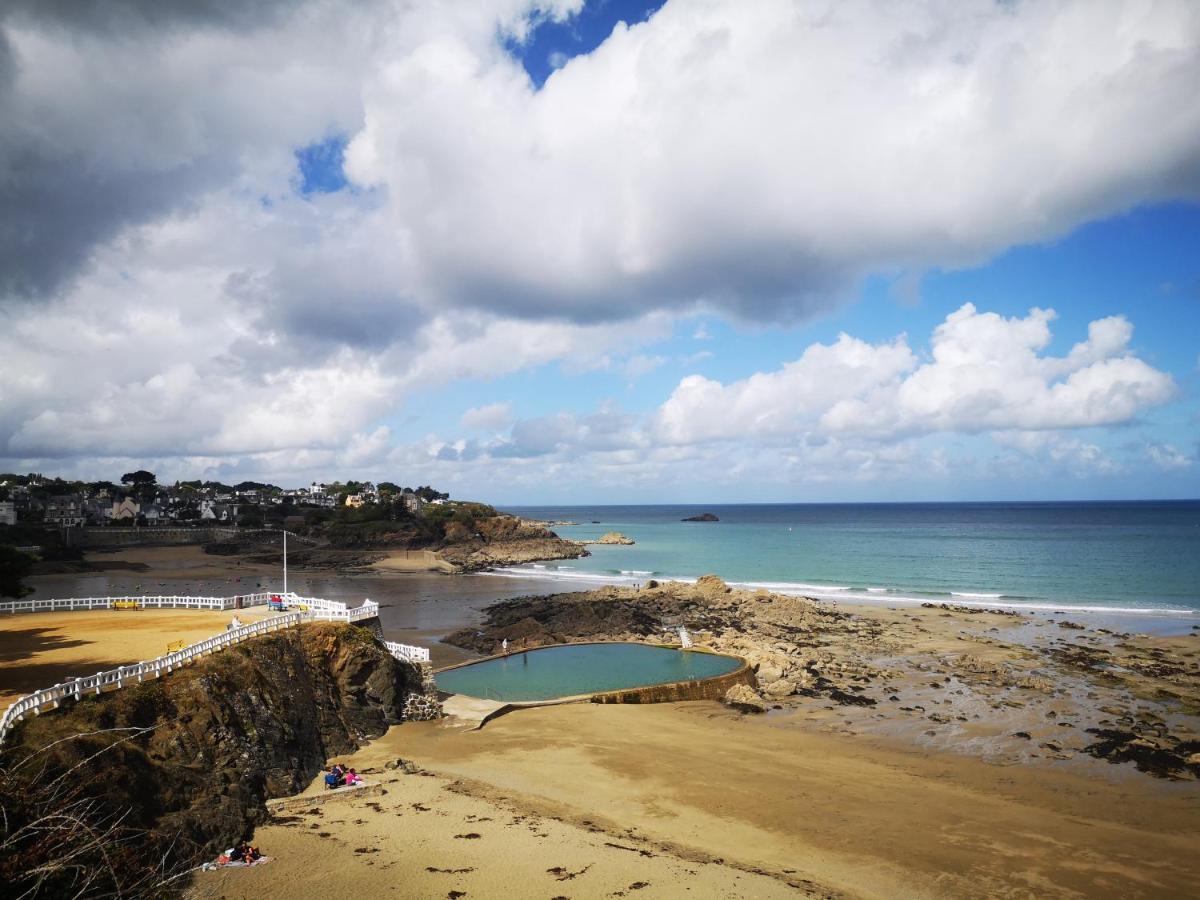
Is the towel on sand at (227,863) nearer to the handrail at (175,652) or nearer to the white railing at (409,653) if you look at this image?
the handrail at (175,652)

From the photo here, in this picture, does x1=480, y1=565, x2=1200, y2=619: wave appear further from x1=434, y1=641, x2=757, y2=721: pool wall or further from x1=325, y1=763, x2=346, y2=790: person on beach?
x1=325, y1=763, x2=346, y2=790: person on beach

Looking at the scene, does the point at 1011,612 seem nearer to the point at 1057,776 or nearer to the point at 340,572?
the point at 1057,776

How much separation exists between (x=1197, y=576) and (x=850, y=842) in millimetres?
74149

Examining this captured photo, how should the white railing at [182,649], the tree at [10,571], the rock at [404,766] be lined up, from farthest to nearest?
the tree at [10,571]
the rock at [404,766]
the white railing at [182,649]

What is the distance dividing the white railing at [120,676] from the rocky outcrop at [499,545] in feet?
217

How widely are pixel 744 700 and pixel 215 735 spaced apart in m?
20.5

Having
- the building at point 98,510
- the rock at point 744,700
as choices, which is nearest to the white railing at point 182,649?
the rock at point 744,700

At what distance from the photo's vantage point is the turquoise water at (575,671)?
30703 mm

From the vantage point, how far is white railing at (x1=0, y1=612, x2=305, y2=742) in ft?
47.4

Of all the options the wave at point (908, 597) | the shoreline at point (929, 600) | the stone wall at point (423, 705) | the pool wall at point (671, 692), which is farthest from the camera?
the wave at point (908, 597)

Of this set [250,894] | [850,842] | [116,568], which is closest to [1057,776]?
[850,842]

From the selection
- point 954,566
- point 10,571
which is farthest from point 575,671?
point 954,566

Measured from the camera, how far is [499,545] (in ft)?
364

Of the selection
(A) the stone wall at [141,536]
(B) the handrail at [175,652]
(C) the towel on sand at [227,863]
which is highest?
(B) the handrail at [175,652]
